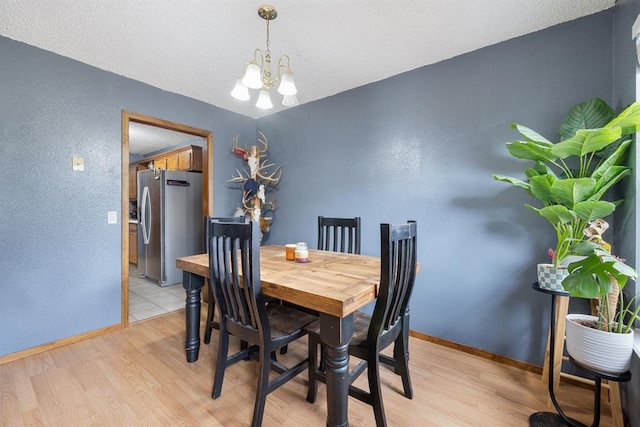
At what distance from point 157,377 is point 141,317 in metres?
1.28

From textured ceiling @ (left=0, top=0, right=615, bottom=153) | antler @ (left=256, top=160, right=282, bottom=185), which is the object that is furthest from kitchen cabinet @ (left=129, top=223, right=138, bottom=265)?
textured ceiling @ (left=0, top=0, right=615, bottom=153)

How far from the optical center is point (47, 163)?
219 centimetres

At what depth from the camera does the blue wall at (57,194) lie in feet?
6.70

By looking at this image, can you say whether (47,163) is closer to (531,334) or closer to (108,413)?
(108,413)

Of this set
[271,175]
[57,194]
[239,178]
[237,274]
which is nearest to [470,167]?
[237,274]

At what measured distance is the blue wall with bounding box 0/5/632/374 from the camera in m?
1.92

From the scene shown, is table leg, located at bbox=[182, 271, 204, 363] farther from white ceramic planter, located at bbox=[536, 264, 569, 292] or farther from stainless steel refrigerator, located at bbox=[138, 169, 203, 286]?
stainless steel refrigerator, located at bbox=[138, 169, 203, 286]

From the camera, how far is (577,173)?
1.67m

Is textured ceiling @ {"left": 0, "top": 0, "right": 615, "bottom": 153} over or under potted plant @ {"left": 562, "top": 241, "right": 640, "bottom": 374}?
over

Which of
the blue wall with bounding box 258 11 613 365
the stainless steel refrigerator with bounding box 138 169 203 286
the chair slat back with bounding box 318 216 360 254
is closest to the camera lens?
the blue wall with bounding box 258 11 613 365

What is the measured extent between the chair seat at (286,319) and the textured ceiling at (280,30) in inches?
76.9

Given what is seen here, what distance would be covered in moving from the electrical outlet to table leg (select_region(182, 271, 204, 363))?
3.86 feet

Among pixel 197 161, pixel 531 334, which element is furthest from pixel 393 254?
pixel 197 161

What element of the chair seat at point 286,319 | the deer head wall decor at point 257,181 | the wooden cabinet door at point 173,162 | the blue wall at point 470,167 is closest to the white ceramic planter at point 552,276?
the blue wall at point 470,167
